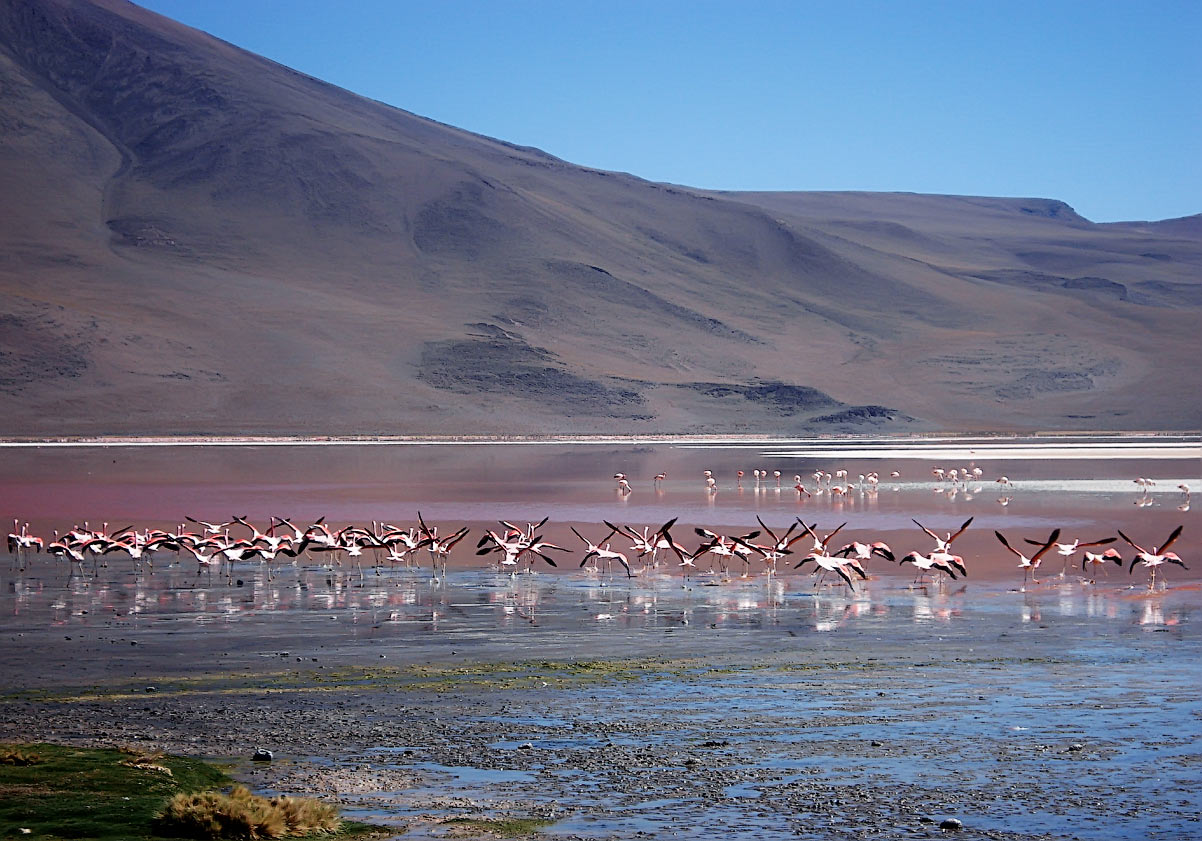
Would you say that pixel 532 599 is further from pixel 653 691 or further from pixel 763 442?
pixel 763 442

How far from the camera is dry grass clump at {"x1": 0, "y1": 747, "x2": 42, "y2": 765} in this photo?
846 centimetres

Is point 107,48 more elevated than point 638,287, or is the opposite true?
point 107,48

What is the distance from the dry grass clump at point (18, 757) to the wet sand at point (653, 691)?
1061 mm

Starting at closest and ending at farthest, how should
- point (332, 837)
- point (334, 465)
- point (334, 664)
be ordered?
point (332, 837), point (334, 664), point (334, 465)

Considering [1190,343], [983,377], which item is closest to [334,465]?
[983,377]

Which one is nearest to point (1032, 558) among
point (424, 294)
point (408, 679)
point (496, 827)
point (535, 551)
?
point (535, 551)

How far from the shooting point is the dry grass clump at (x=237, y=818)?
7.21 meters

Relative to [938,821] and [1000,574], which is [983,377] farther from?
[938,821]

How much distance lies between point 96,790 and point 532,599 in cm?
942

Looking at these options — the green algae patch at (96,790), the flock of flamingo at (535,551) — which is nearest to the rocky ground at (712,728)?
the green algae patch at (96,790)

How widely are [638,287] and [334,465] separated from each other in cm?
7053

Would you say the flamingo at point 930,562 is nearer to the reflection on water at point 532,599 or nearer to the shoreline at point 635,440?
the reflection on water at point 532,599

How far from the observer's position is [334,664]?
12.7 m

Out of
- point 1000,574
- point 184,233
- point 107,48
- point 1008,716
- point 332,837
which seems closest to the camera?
point 332,837
